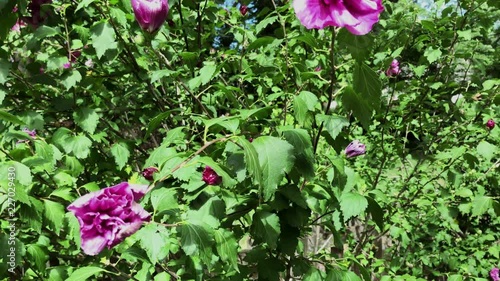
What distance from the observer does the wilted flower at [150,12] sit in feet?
3.99

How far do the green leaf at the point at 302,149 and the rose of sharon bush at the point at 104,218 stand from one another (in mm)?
407

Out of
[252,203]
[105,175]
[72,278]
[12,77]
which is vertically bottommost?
[105,175]

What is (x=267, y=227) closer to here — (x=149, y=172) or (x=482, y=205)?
(x=149, y=172)

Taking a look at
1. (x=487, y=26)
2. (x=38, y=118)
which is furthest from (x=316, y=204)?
(x=487, y=26)

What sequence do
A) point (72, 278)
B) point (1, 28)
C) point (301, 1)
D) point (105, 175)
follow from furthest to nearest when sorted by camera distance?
1. point (105, 175)
2. point (1, 28)
3. point (72, 278)
4. point (301, 1)

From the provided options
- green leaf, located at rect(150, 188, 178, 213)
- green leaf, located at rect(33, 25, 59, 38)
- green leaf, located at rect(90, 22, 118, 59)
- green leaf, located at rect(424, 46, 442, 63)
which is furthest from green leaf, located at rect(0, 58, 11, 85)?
green leaf, located at rect(424, 46, 442, 63)

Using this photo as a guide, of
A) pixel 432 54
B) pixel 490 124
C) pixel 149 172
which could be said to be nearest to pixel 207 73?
pixel 149 172

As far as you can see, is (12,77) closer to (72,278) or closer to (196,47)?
(196,47)

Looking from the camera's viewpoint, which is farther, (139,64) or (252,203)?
(139,64)

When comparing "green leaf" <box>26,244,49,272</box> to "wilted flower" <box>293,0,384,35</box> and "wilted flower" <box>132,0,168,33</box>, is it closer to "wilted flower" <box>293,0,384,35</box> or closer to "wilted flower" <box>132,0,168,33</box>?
"wilted flower" <box>132,0,168,33</box>

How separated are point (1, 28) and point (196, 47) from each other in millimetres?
937

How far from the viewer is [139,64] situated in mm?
1922

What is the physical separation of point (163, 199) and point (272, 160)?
34 cm

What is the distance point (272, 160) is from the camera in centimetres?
90
